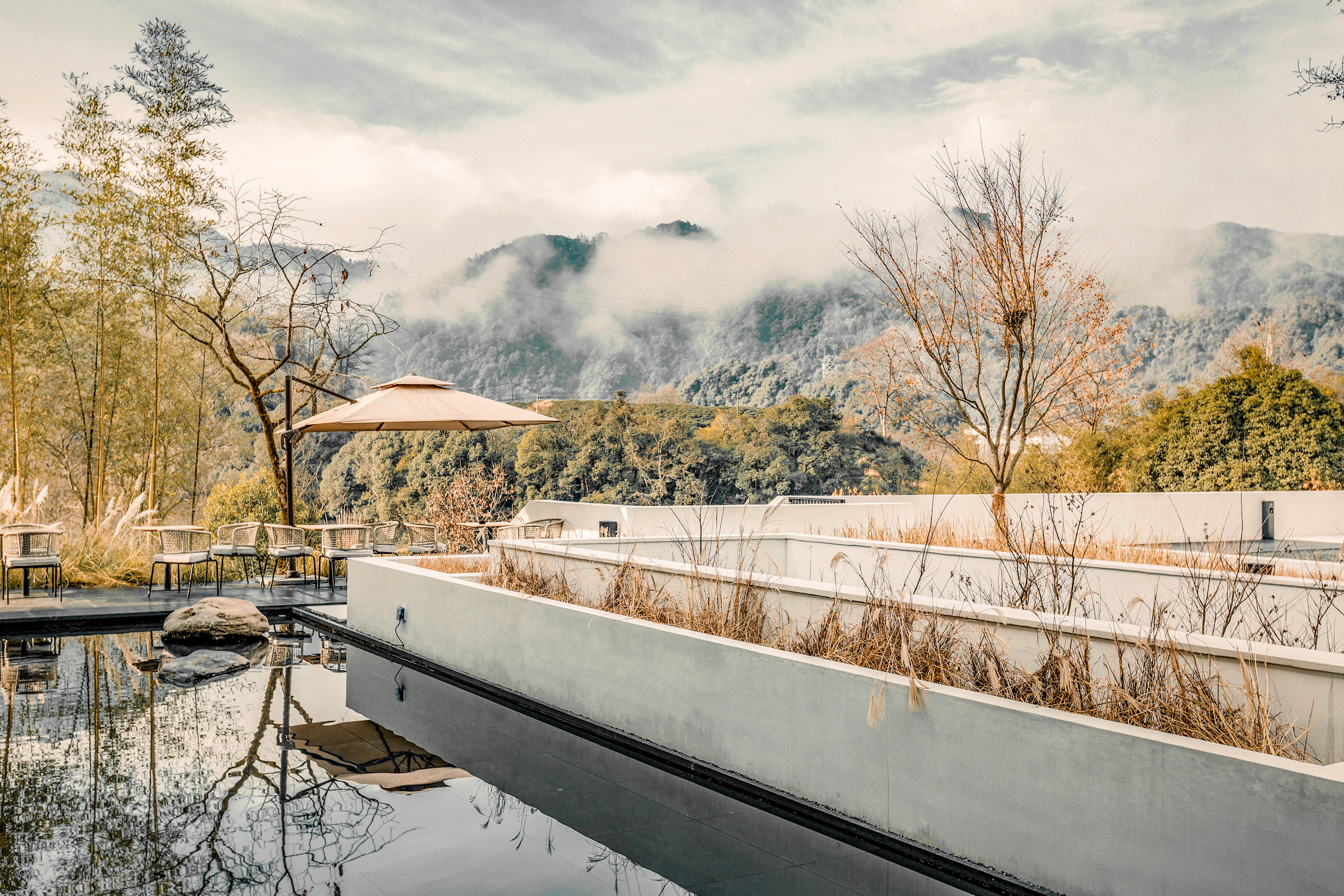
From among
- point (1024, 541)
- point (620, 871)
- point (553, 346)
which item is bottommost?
point (620, 871)

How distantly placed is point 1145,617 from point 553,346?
4899 centimetres

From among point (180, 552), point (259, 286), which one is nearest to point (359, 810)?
point (180, 552)

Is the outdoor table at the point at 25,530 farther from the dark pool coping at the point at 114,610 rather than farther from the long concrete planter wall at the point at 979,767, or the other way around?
the long concrete planter wall at the point at 979,767

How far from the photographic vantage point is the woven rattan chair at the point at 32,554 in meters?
8.78

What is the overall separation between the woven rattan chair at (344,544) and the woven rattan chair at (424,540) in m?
0.51

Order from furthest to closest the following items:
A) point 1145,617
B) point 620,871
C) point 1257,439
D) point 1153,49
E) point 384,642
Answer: point 1153,49 → point 1257,439 → point 384,642 → point 1145,617 → point 620,871

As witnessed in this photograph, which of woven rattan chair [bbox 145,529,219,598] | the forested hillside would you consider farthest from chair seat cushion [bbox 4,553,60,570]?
the forested hillside

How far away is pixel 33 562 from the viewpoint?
28.8 feet

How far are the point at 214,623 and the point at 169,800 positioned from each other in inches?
161

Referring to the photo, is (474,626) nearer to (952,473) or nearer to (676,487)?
(676,487)

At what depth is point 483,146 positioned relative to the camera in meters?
52.5

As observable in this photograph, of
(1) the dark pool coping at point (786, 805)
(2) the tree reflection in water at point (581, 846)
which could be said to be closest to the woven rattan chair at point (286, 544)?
(1) the dark pool coping at point (786, 805)

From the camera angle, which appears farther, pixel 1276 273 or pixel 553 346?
pixel 553 346

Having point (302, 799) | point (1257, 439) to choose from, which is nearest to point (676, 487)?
point (1257, 439)
